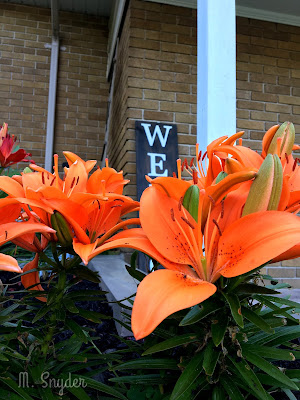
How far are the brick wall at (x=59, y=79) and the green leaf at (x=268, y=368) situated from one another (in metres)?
4.16

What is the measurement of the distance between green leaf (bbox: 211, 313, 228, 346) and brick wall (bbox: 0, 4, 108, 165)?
4150 mm

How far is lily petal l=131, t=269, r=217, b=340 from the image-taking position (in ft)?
1.06

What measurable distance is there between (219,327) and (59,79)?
14.9 ft

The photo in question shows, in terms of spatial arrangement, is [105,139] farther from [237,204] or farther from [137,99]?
[237,204]

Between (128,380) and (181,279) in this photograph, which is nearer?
(181,279)

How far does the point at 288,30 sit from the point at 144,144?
1.98 meters

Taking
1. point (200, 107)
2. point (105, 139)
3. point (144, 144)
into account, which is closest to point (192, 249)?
point (200, 107)

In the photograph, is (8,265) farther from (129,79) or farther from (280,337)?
(129,79)

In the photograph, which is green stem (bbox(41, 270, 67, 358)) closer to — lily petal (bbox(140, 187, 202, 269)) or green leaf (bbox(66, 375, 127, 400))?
green leaf (bbox(66, 375, 127, 400))

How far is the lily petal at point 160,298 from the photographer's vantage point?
322 millimetres

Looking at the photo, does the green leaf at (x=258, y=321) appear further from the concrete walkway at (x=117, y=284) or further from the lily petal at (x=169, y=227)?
the concrete walkway at (x=117, y=284)

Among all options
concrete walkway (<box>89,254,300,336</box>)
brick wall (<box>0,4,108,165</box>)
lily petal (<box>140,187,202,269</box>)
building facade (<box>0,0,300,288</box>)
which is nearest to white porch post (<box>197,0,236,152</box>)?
concrete walkway (<box>89,254,300,336</box>)

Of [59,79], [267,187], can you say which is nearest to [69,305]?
[267,187]

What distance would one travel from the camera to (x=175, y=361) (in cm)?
52
